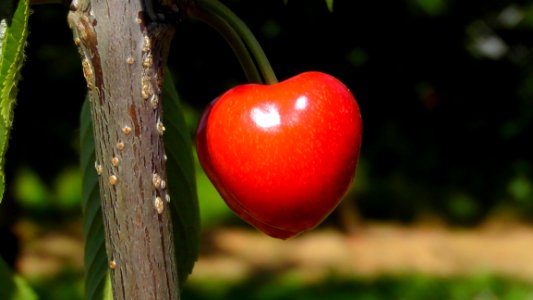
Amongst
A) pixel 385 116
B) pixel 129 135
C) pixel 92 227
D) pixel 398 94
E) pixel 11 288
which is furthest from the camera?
pixel 385 116

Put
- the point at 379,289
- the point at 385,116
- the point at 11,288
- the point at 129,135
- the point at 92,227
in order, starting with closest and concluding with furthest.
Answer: the point at 129,135 < the point at 92,227 < the point at 11,288 < the point at 379,289 < the point at 385,116

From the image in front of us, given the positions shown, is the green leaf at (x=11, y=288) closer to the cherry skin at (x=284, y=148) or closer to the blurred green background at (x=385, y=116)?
the cherry skin at (x=284, y=148)

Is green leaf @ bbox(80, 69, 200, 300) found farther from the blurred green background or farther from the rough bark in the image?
the blurred green background

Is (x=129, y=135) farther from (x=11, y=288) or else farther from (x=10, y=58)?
(x=11, y=288)

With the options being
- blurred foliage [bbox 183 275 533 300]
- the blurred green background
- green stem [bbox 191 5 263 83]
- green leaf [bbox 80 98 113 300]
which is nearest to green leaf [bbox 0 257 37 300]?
green leaf [bbox 80 98 113 300]

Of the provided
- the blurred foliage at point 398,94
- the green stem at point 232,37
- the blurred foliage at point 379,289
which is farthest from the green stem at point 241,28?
the blurred foliage at point 379,289

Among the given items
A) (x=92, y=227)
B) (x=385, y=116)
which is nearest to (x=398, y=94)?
(x=385, y=116)

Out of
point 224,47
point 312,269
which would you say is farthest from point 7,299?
point 312,269

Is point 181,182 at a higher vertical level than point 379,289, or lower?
higher
